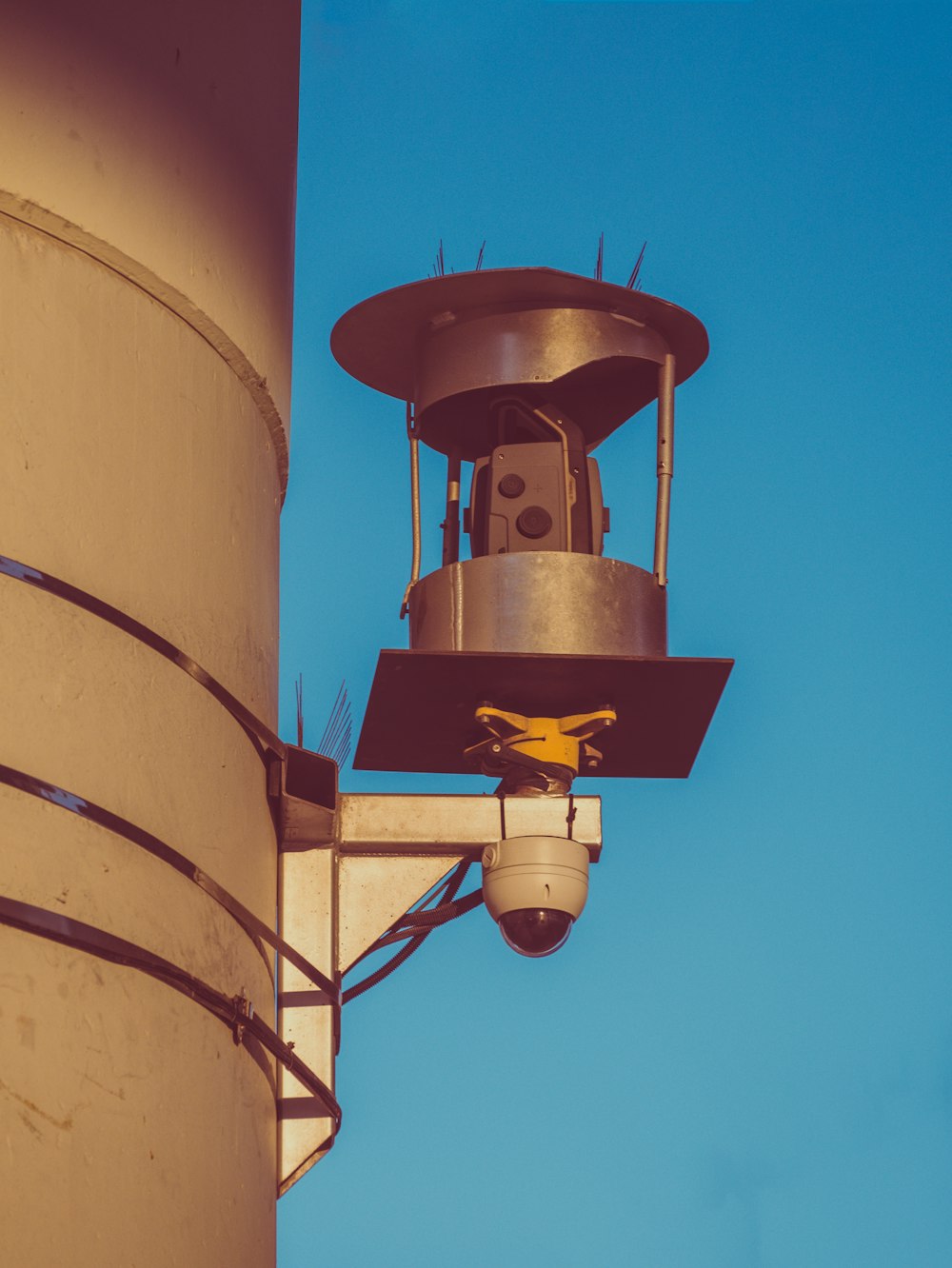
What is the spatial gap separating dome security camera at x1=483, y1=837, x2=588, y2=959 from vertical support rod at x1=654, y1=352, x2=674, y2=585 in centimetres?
110

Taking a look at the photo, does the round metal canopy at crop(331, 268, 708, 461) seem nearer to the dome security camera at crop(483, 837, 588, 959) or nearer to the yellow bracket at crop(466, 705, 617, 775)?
the yellow bracket at crop(466, 705, 617, 775)

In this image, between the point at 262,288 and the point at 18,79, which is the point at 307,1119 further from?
the point at 18,79

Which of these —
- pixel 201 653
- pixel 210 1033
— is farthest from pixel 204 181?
pixel 210 1033

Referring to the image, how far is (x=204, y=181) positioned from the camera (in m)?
7.30

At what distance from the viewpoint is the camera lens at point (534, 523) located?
8.20m

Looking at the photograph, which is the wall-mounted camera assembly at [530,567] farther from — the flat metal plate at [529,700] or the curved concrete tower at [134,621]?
the curved concrete tower at [134,621]

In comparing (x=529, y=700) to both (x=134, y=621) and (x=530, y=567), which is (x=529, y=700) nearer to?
(x=530, y=567)

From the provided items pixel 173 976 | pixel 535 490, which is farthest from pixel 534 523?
pixel 173 976

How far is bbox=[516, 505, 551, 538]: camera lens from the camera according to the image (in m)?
8.20

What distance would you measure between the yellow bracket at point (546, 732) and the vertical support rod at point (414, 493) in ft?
2.04

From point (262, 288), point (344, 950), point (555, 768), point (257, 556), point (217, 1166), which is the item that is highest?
point (262, 288)

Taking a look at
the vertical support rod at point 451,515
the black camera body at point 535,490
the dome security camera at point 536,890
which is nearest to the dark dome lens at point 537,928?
the dome security camera at point 536,890

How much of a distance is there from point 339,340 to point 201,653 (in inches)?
95.5

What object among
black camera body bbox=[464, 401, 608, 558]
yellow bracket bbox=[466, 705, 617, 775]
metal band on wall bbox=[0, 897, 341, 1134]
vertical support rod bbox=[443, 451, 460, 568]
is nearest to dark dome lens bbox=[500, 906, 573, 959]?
yellow bracket bbox=[466, 705, 617, 775]
